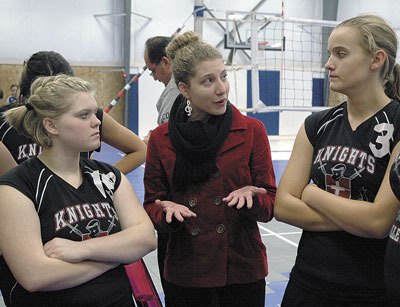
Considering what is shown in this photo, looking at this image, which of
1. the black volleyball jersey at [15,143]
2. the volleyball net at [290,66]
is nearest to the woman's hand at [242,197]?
the black volleyball jersey at [15,143]

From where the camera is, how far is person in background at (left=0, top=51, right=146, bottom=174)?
248cm

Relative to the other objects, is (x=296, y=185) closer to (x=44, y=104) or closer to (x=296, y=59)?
(x=44, y=104)

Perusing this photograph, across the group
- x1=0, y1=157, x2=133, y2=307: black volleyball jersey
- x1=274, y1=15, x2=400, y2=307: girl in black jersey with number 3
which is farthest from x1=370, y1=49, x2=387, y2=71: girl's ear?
x1=0, y1=157, x2=133, y2=307: black volleyball jersey

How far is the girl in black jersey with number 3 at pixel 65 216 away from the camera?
179 cm

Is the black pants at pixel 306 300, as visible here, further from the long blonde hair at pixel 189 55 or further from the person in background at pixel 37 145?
the person in background at pixel 37 145

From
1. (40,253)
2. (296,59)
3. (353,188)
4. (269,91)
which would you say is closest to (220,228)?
(353,188)

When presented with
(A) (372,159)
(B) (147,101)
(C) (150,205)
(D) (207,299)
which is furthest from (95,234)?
(B) (147,101)

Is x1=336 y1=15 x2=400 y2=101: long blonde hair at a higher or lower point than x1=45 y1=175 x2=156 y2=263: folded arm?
higher

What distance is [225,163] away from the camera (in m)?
2.19

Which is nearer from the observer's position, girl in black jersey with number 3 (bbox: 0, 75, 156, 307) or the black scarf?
girl in black jersey with number 3 (bbox: 0, 75, 156, 307)

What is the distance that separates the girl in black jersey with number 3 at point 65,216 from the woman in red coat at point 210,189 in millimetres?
201

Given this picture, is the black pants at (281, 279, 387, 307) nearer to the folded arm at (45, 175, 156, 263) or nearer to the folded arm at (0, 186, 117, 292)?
the folded arm at (45, 175, 156, 263)

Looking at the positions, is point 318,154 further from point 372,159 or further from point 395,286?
point 395,286

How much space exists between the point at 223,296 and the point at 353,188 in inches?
29.4
